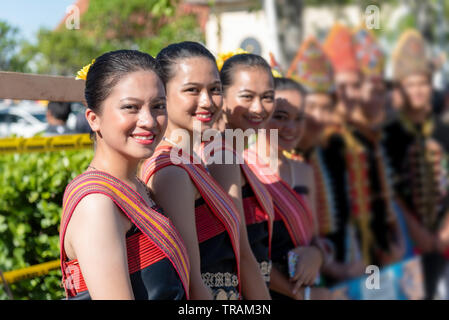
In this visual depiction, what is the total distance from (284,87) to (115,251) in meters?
1.70

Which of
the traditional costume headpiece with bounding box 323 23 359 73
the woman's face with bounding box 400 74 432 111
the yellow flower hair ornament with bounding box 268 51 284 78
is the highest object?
the traditional costume headpiece with bounding box 323 23 359 73

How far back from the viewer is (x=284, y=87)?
2.88 m

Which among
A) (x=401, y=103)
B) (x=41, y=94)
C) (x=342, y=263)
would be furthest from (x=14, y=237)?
(x=401, y=103)

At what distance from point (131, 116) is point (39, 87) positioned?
0.62 m

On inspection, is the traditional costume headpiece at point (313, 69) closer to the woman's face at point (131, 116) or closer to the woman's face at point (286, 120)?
the woman's face at point (286, 120)

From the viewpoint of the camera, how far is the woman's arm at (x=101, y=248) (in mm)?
1382

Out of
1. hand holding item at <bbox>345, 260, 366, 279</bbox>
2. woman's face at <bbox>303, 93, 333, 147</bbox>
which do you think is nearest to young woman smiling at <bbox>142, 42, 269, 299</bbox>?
woman's face at <bbox>303, 93, 333, 147</bbox>

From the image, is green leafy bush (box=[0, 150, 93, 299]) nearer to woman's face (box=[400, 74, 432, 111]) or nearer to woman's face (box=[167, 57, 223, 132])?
woman's face (box=[167, 57, 223, 132])

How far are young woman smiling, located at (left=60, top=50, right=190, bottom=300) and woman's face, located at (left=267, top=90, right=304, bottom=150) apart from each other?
1.21 metres

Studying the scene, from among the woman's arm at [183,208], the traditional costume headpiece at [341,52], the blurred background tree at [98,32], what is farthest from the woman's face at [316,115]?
the blurred background tree at [98,32]

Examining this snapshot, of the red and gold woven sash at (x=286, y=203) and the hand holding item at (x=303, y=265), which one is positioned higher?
the red and gold woven sash at (x=286, y=203)

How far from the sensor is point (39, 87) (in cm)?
201

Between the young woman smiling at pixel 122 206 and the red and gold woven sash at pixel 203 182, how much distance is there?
0.16 metres

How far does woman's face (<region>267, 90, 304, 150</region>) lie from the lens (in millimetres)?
2775
